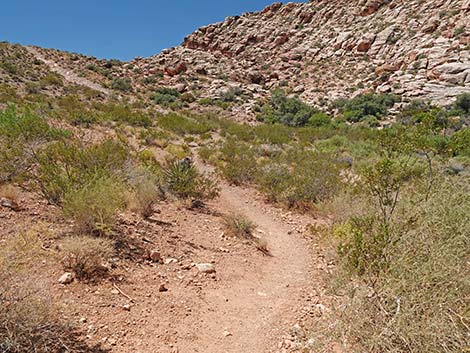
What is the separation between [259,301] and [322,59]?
114 feet

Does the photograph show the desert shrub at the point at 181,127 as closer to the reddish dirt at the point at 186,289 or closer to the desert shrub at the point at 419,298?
the reddish dirt at the point at 186,289

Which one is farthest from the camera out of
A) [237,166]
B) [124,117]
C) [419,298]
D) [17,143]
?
[124,117]

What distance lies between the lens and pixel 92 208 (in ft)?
15.5

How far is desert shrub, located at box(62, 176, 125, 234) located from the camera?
466cm

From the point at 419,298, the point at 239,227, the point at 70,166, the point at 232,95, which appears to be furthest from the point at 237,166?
the point at 232,95

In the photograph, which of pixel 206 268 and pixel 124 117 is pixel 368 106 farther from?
pixel 206 268

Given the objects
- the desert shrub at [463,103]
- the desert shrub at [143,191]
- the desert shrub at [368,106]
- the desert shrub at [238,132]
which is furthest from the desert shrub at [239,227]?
the desert shrub at [463,103]

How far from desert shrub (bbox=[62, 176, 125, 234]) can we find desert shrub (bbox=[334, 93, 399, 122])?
20931 millimetres

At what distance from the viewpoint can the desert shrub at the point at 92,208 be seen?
466 centimetres

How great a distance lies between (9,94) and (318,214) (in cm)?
1627

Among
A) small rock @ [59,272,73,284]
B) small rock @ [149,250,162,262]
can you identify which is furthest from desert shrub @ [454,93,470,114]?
small rock @ [59,272,73,284]

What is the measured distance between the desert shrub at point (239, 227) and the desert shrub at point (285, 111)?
60.4ft

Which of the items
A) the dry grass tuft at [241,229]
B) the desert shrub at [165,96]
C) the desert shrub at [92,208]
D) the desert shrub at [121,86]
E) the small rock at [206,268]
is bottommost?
the dry grass tuft at [241,229]

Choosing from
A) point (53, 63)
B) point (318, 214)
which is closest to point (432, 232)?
point (318, 214)
